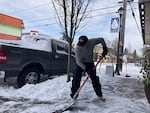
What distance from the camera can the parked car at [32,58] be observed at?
7.44 meters

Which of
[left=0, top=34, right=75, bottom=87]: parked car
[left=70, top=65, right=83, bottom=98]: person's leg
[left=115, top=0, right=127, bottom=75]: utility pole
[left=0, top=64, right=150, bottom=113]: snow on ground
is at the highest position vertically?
[left=115, top=0, right=127, bottom=75]: utility pole

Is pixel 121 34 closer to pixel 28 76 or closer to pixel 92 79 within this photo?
pixel 28 76

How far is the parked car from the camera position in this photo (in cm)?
744

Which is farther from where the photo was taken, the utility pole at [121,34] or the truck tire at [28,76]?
the utility pole at [121,34]

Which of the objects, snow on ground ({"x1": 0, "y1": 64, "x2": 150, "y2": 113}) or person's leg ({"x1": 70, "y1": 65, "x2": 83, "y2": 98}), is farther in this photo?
person's leg ({"x1": 70, "y1": 65, "x2": 83, "y2": 98})

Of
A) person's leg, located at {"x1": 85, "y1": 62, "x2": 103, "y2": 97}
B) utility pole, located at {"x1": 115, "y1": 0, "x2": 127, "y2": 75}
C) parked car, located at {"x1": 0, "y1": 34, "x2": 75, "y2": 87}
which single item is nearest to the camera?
person's leg, located at {"x1": 85, "y1": 62, "x2": 103, "y2": 97}

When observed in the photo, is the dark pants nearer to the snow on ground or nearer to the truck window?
the snow on ground

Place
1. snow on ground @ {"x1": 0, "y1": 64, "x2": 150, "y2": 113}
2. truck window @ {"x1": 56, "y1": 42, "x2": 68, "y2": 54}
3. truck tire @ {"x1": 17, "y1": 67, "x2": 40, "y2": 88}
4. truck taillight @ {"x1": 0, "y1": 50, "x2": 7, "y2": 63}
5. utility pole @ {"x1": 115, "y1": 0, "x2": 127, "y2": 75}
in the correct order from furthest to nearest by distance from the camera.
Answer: utility pole @ {"x1": 115, "y1": 0, "x2": 127, "y2": 75}
truck window @ {"x1": 56, "y1": 42, "x2": 68, "y2": 54}
truck tire @ {"x1": 17, "y1": 67, "x2": 40, "y2": 88}
truck taillight @ {"x1": 0, "y1": 50, "x2": 7, "y2": 63}
snow on ground @ {"x1": 0, "y1": 64, "x2": 150, "y2": 113}

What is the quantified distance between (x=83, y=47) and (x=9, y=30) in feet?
70.4

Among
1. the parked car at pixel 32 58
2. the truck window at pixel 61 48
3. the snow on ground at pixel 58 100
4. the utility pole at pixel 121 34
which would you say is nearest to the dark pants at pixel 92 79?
the snow on ground at pixel 58 100

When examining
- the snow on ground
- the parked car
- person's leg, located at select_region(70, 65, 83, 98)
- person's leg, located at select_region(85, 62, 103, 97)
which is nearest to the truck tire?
the parked car

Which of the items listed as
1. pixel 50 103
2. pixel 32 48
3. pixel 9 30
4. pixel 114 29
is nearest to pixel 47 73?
pixel 32 48

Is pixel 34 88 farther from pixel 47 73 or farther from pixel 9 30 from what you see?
pixel 9 30

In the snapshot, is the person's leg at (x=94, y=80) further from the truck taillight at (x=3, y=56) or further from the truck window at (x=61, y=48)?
the truck window at (x=61, y=48)
